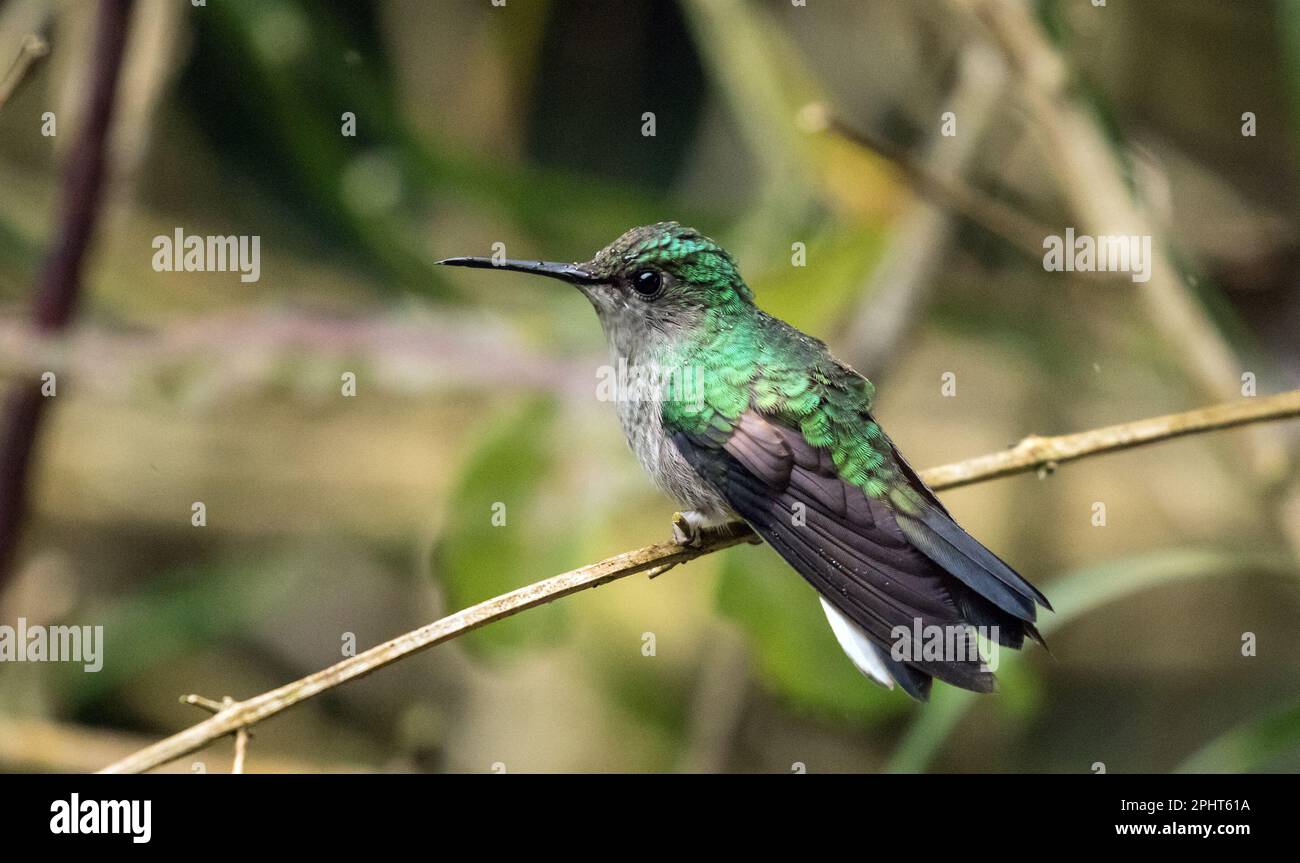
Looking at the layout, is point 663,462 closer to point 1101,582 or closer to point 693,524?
point 693,524

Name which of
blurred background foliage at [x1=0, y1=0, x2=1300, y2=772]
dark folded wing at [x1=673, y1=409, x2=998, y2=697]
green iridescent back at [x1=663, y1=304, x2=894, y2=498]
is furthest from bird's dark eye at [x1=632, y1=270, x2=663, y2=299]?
blurred background foliage at [x1=0, y1=0, x2=1300, y2=772]

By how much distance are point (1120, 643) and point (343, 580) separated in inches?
107

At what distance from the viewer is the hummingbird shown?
2.00 metres

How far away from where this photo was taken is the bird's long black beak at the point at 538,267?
2.12 m

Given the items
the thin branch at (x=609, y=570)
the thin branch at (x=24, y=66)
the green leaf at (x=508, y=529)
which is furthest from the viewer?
the green leaf at (x=508, y=529)

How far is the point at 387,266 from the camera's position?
4.21m

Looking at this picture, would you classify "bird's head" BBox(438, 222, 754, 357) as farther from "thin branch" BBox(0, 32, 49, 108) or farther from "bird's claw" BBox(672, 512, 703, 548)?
"thin branch" BBox(0, 32, 49, 108)

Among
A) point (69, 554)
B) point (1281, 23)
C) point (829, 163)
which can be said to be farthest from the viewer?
point (69, 554)

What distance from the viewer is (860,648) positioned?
2.12m

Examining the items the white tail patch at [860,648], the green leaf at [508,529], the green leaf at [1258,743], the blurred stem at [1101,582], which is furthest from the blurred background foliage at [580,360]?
the white tail patch at [860,648]

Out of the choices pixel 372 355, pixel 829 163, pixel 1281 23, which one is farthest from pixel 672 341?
pixel 1281 23

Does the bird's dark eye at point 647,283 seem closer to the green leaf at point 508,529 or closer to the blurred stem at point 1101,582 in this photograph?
the green leaf at point 508,529

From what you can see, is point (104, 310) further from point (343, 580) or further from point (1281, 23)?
point (1281, 23)

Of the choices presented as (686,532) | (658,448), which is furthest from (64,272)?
(686,532)
